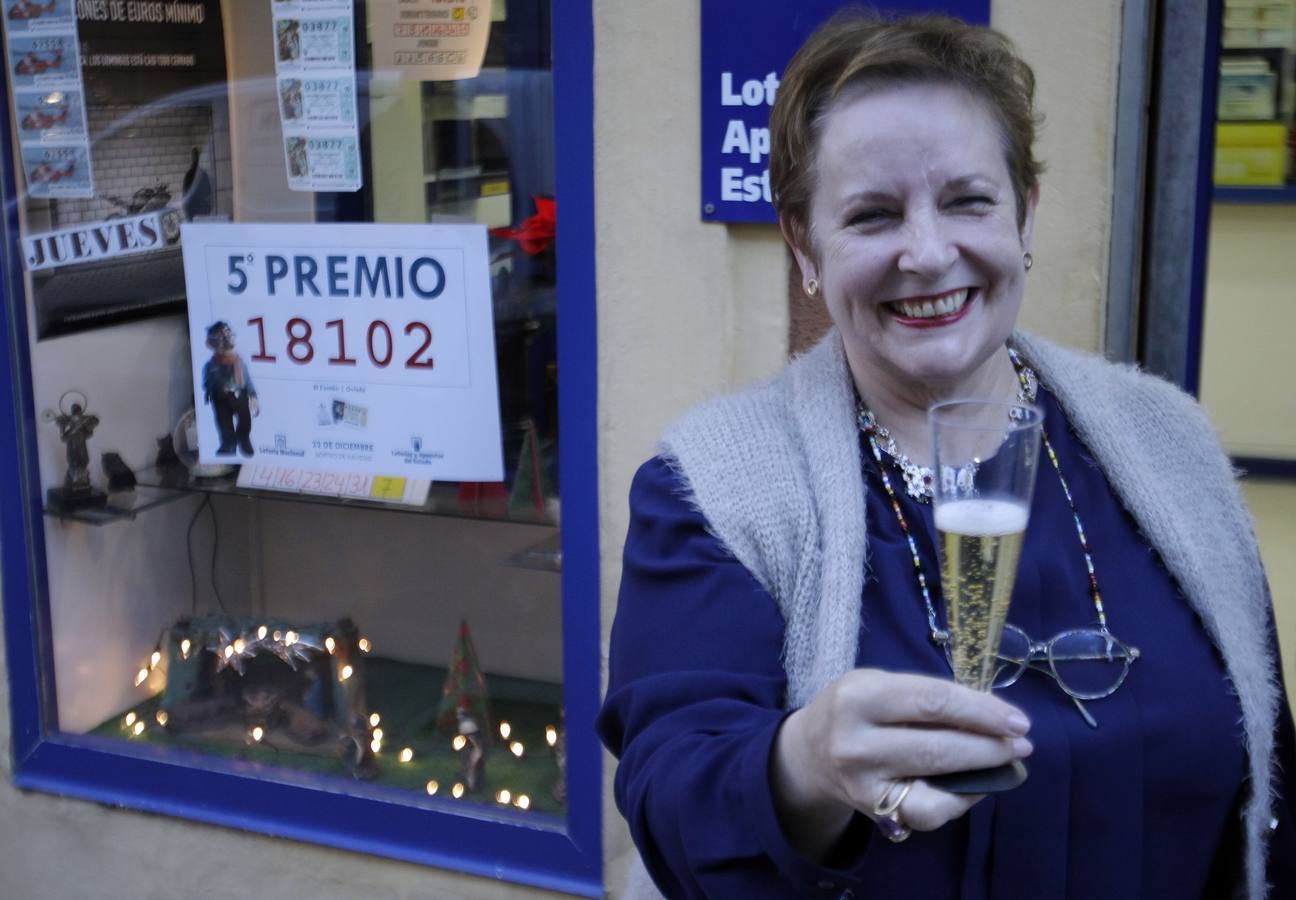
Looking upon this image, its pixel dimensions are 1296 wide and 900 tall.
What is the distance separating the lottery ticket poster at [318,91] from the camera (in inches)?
130

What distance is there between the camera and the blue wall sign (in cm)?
271

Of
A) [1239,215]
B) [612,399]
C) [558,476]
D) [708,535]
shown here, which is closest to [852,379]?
[708,535]

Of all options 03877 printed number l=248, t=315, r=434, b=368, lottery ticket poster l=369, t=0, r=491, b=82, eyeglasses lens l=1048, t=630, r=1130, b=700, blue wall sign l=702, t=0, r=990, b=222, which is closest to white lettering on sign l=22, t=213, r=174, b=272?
03877 printed number l=248, t=315, r=434, b=368

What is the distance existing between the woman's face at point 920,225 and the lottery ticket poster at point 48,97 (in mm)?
2521

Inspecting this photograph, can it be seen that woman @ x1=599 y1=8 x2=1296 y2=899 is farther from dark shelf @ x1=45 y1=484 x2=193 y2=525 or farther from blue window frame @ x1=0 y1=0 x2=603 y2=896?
dark shelf @ x1=45 y1=484 x2=193 y2=525

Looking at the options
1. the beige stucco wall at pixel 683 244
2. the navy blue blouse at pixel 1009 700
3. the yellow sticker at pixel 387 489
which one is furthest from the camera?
the yellow sticker at pixel 387 489

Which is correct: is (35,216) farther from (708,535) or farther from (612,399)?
(708,535)

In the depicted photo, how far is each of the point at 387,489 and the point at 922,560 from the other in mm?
1935

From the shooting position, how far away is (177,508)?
3797mm

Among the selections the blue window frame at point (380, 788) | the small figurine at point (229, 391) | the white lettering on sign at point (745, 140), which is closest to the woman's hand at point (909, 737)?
the white lettering on sign at point (745, 140)

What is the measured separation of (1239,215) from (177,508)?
4.54 metres

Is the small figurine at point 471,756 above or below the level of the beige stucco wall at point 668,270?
below

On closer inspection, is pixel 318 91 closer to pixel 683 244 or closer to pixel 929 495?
pixel 683 244

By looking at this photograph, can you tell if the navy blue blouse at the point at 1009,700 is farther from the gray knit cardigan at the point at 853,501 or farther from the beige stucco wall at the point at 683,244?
the beige stucco wall at the point at 683,244
